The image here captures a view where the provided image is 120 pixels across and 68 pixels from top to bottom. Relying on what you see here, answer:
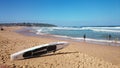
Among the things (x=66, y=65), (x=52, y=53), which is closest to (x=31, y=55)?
(x=52, y=53)

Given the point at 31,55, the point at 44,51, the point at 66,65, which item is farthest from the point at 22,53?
the point at 66,65

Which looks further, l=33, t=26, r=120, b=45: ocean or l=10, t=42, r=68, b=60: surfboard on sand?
l=33, t=26, r=120, b=45: ocean

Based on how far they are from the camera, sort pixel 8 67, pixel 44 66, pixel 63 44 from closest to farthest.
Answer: pixel 8 67
pixel 44 66
pixel 63 44

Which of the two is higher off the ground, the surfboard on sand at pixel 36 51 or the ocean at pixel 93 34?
the surfboard on sand at pixel 36 51

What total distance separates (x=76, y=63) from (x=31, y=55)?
3.13 meters

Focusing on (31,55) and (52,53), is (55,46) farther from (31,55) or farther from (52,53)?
(31,55)

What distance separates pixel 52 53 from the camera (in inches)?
420

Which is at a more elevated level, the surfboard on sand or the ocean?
the surfboard on sand

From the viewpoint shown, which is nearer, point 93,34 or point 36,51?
point 36,51

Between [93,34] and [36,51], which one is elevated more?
[36,51]

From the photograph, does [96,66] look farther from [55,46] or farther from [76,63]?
[55,46]

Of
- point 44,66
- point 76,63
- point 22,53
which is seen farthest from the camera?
point 22,53

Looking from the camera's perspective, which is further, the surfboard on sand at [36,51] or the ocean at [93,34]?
the ocean at [93,34]

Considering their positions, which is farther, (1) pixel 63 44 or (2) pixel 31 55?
(1) pixel 63 44
